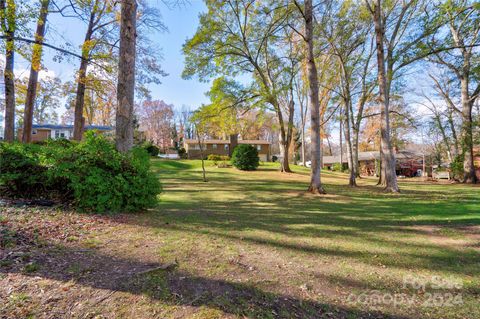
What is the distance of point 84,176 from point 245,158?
634 inches

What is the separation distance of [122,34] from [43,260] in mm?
5445

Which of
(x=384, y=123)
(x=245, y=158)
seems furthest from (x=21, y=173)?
(x=245, y=158)

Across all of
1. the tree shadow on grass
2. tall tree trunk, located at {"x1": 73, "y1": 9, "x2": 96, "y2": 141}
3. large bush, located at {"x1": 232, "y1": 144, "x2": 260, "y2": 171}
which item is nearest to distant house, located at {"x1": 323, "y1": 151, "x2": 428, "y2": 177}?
large bush, located at {"x1": 232, "y1": 144, "x2": 260, "y2": 171}

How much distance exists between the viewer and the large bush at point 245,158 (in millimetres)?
20641

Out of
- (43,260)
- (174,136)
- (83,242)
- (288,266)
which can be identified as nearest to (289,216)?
(288,266)

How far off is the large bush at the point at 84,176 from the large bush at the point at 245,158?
49.7ft

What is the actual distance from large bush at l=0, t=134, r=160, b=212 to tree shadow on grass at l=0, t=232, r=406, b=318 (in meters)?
2.06

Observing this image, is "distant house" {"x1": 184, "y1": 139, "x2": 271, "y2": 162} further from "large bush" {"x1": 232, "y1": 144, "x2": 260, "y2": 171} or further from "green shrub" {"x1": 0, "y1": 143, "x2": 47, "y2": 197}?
"green shrub" {"x1": 0, "y1": 143, "x2": 47, "y2": 197}

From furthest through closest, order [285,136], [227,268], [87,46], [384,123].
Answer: [285,136]
[384,123]
[87,46]
[227,268]

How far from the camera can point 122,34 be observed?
20.0 feet

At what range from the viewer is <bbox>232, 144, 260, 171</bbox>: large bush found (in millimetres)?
20641

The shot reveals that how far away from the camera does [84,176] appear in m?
4.96

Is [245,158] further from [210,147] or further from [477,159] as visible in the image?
[477,159]

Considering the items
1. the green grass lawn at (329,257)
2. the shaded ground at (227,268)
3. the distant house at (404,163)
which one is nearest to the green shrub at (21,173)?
the shaded ground at (227,268)
